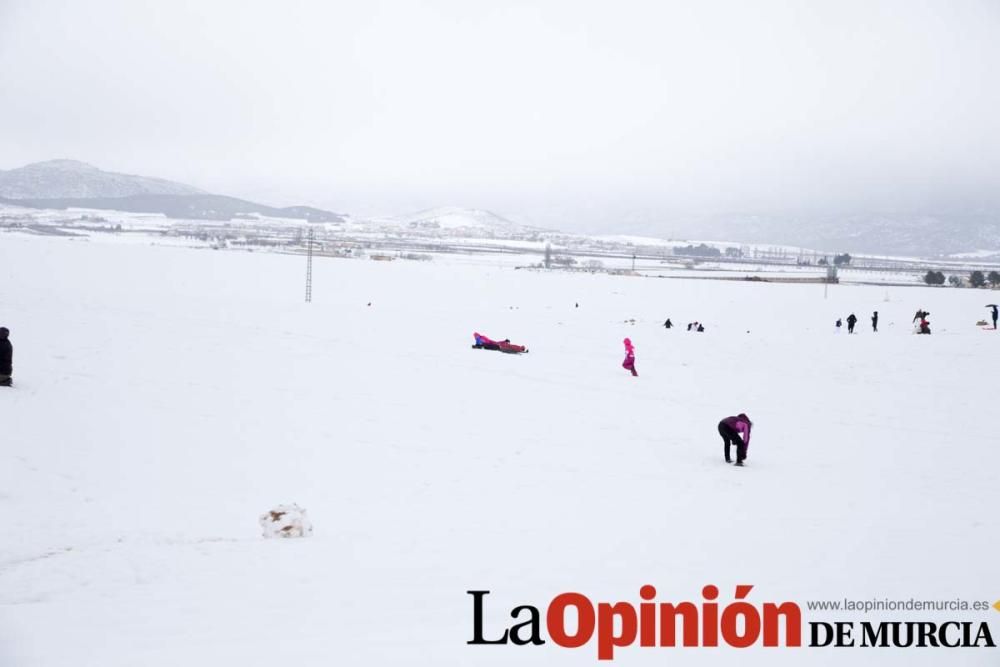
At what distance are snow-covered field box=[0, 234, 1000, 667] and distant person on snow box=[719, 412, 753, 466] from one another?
1.33ft

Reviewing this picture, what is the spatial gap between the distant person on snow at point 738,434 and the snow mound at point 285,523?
24.8ft

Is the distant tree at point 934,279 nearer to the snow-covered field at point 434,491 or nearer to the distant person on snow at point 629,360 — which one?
the snow-covered field at point 434,491

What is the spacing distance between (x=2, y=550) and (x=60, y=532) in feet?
2.00

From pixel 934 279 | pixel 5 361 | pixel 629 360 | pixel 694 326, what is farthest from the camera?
pixel 934 279

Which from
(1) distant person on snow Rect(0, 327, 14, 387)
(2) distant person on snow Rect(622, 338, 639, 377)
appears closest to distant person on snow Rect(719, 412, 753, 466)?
(2) distant person on snow Rect(622, 338, 639, 377)

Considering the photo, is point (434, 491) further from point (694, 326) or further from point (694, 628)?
point (694, 326)

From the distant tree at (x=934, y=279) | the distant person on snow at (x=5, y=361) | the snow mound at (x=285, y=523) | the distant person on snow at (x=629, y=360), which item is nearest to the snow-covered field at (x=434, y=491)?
the snow mound at (x=285, y=523)

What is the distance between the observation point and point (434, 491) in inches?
395

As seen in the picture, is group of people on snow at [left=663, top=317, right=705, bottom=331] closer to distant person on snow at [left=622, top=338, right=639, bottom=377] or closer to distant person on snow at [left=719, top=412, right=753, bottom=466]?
distant person on snow at [left=622, top=338, right=639, bottom=377]

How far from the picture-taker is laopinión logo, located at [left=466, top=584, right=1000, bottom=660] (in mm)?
5922

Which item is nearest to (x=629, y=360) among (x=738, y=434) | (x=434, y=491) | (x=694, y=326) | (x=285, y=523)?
(x=738, y=434)

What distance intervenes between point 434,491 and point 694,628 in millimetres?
4677

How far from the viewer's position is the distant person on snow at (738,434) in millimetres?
12125

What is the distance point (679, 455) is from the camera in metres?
13.0
